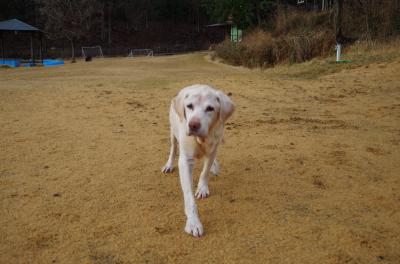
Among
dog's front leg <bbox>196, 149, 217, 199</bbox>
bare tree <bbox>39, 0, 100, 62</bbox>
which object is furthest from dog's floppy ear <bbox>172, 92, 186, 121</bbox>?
bare tree <bbox>39, 0, 100, 62</bbox>

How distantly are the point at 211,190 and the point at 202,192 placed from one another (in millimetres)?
172

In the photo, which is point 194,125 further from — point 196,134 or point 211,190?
point 211,190

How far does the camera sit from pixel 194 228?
263cm

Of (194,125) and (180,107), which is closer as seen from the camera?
(194,125)

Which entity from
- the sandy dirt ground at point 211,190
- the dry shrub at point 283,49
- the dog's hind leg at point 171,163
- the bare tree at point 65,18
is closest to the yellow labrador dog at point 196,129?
the sandy dirt ground at point 211,190

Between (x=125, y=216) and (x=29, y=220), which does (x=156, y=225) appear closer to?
(x=125, y=216)

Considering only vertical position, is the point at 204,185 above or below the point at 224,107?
below

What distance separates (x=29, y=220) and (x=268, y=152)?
2879 mm

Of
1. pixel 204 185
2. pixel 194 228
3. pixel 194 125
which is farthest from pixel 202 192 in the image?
pixel 194 125

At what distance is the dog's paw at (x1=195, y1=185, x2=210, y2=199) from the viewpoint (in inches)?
130

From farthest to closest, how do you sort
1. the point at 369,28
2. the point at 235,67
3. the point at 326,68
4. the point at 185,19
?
the point at 185,19 < the point at 235,67 < the point at 369,28 < the point at 326,68

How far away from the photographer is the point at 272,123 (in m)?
6.05

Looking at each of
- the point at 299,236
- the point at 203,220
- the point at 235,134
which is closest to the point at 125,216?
the point at 203,220

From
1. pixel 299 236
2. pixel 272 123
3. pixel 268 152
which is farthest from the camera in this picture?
pixel 272 123
